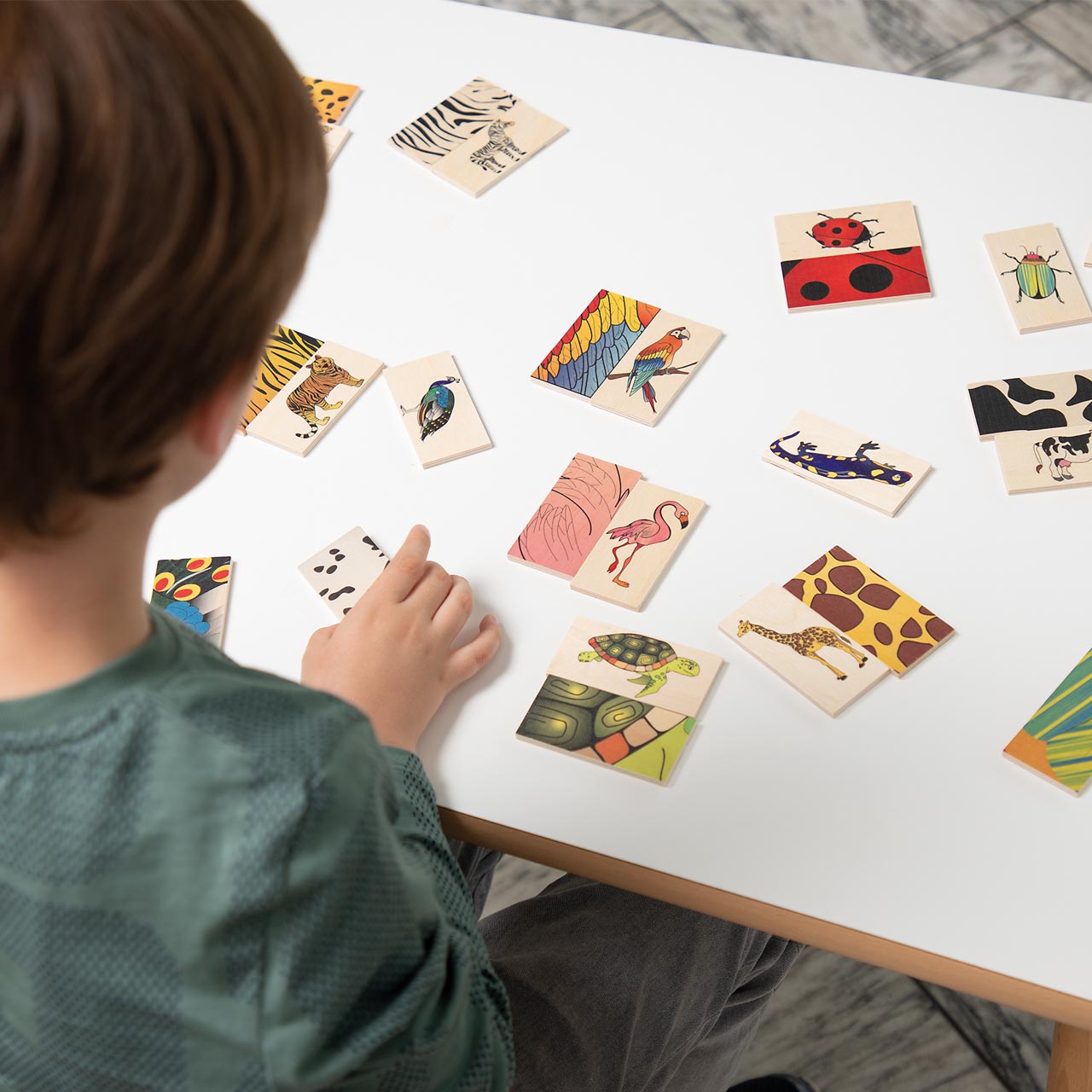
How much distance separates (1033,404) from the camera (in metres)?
0.92

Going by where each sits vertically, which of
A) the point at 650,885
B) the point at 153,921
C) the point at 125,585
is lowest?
the point at 650,885

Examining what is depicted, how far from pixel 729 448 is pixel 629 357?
123mm

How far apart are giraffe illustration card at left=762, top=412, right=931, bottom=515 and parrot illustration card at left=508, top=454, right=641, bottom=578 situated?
125 mm

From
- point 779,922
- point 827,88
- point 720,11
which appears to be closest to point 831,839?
point 779,922

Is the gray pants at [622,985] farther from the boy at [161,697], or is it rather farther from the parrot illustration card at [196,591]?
the parrot illustration card at [196,591]

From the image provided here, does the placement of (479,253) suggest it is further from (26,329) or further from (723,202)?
(26,329)

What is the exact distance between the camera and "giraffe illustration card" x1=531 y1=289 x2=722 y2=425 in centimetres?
95

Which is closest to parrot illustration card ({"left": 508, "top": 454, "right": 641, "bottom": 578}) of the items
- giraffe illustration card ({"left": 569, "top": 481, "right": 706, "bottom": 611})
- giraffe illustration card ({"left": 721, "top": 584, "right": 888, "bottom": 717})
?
giraffe illustration card ({"left": 569, "top": 481, "right": 706, "bottom": 611})

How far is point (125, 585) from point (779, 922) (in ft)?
1.40

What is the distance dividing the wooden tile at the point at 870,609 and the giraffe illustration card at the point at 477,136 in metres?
0.54

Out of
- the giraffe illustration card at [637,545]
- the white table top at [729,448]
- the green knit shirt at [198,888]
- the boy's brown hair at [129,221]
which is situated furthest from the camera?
the giraffe illustration card at [637,545]

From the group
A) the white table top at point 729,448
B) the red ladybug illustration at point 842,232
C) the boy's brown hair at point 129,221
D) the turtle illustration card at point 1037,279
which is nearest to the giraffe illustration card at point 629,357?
the white table top at point 729,448

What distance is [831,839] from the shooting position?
0.72 meters

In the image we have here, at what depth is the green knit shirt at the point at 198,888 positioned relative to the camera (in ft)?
1.64
